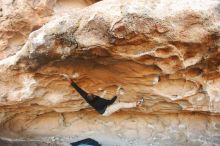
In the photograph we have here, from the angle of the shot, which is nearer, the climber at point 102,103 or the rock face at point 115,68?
the rock face at point 115,68

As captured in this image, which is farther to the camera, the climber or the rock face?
the climber

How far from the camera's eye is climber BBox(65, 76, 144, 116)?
3246 millimetres

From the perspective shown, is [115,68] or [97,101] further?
[97,101]

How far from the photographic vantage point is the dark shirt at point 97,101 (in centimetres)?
325

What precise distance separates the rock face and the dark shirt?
68 mm

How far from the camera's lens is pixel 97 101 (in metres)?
3.31

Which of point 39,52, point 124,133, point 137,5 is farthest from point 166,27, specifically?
point 124,133

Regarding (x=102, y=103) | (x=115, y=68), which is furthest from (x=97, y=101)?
(x=115, y=68)

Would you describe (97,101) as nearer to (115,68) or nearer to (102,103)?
(102,103)

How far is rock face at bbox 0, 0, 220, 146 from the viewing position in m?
2.71

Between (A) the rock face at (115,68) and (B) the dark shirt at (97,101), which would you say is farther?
(B) the dark shirt at (97,101)

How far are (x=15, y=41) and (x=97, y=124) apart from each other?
4.19 ft

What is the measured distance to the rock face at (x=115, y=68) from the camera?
2.71 meters

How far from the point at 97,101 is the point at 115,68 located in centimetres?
43
